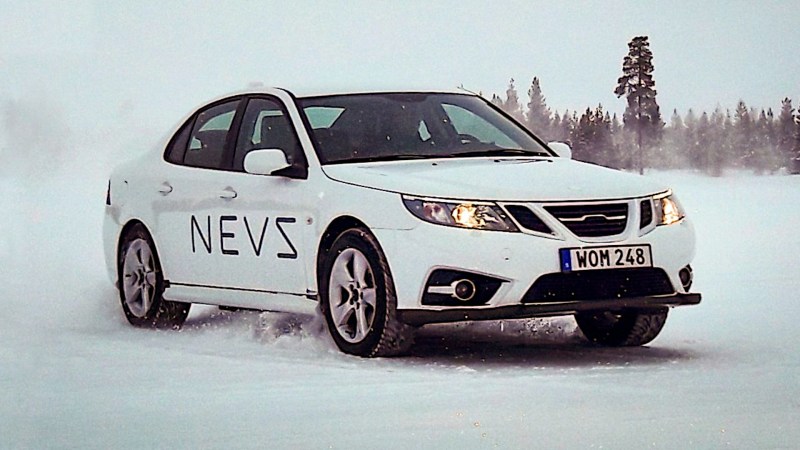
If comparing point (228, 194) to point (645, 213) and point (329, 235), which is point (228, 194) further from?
point (645, 213)

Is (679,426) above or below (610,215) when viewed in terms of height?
below

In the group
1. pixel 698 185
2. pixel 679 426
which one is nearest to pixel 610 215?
pixel 679 426

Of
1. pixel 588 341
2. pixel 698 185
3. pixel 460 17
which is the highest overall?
pixel 460 17

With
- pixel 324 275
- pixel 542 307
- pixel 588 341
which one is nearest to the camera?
pixel 542 307

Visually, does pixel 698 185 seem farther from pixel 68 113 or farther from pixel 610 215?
pixel 68 113

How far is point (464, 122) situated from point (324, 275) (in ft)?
4.04

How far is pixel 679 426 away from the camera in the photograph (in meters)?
5.84

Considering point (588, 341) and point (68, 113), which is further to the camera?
point (68, 113)

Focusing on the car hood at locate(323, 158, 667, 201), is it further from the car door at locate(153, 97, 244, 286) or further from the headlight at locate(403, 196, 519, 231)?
the car door at locate(153, 97, 244, 286)

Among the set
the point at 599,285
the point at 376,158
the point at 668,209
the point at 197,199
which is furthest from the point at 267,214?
the point at 668,209

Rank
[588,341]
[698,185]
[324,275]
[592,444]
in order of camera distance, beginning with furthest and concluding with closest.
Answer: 1. [698,185]
2. [588,341]
3. [324,275]
4. [592,444]

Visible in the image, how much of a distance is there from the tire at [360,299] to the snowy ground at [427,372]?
0.10 metres

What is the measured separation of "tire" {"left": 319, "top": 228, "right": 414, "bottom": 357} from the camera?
724 centimetres

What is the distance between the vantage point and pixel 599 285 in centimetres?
718
